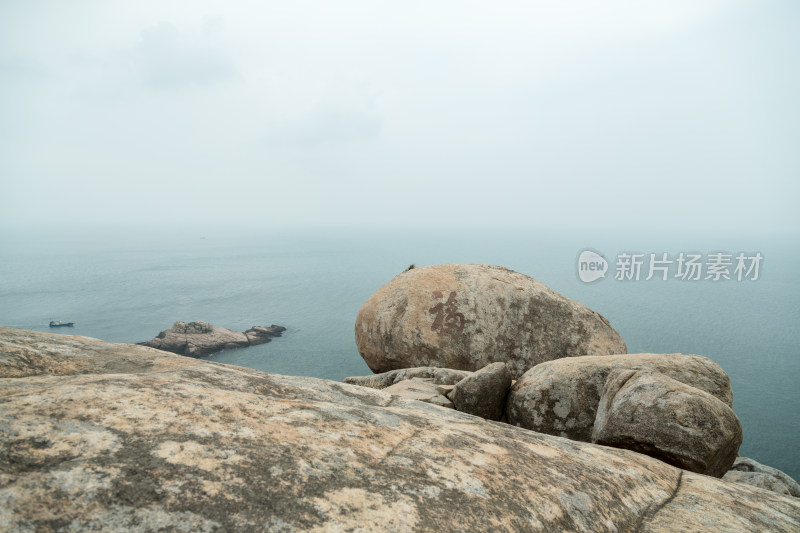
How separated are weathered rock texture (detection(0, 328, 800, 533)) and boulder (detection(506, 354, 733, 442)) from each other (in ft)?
16.1

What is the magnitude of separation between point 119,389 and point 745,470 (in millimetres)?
17099

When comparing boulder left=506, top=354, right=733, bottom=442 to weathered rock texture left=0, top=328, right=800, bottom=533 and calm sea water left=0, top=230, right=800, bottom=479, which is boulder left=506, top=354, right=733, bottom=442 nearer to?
weathered rock texture left=0, top=328, right=800, bottom=533

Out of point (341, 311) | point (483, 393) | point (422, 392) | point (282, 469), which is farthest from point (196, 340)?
point (282, 469)

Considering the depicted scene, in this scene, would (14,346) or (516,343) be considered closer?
(14,346)

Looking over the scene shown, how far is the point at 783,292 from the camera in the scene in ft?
442

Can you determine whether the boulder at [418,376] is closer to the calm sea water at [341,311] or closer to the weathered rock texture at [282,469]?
the weathered rock texture at [282,469]

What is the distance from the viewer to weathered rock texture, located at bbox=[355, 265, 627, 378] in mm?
→ 20781

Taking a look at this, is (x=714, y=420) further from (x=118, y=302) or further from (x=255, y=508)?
(x=118, y=302)

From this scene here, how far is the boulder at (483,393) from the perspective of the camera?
12352mm

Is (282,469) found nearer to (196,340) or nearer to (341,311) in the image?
(196,340)

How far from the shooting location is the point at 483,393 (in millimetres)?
12469

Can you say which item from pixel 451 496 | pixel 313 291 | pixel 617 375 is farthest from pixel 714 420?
pixel 313 291

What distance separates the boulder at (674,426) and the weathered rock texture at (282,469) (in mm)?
1215

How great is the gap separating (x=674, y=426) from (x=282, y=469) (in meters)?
7.34
